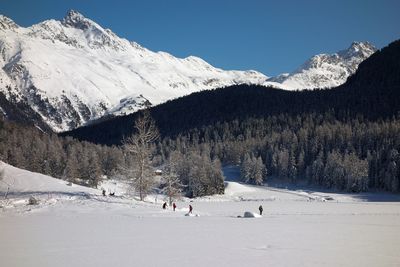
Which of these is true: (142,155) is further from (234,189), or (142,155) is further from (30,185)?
(234,189)

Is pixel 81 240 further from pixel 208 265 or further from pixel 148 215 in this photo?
pixel 148 215

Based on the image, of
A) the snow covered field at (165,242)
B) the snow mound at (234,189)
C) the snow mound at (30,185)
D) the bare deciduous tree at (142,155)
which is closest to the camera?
the snow covered field at (165,242)

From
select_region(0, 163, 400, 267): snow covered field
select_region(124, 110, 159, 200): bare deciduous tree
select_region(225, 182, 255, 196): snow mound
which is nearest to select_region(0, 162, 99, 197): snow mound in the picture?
select_region(124, 110, 159, 200): bare deciduous tree

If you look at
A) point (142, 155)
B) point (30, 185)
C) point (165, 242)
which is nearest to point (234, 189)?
point (30, 185)

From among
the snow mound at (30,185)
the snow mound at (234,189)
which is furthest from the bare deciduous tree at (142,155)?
the snow mound at (234,189)

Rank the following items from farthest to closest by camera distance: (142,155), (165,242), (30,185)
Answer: (30,185)
(142,155)
(165,242)

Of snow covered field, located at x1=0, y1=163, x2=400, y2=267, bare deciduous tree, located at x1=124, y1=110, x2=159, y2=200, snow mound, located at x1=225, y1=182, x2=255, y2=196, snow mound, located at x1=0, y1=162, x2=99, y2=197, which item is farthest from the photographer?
snow mound, located at x1=225, y1=182, x2=255, y2=196

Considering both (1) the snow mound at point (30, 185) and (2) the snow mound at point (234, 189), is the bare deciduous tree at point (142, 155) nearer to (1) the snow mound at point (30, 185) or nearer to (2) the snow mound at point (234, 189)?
(1) the snow mound at point (30, 185)

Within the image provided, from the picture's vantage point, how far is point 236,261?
19.1 metres

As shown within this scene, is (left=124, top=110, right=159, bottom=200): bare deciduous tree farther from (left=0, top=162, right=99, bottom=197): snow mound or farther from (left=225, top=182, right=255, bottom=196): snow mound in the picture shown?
(left=225, top=182, right=255, bottom=196): snow mound

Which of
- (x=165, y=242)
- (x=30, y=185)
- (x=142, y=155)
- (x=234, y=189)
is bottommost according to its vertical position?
(x=165, y=242)

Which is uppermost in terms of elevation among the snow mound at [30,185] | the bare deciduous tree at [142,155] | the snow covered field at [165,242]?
the bare deciduous tree at [142,155]

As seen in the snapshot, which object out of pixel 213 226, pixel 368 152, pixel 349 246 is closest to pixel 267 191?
pixel 368 152

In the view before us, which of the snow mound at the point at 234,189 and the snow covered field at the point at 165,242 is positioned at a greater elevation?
the snow mound at the point at 234,189
